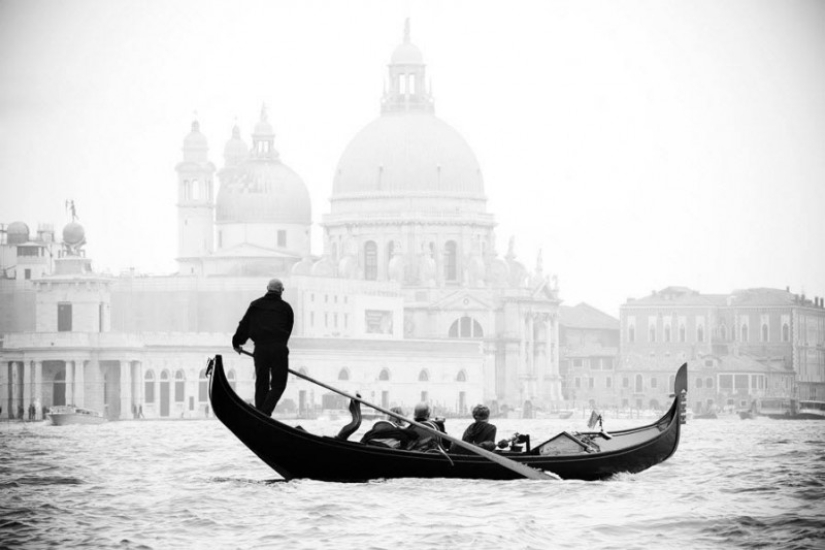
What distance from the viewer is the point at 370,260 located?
5320 inches

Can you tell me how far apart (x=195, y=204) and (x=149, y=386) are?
2732 centimetres

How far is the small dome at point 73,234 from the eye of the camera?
104 metres

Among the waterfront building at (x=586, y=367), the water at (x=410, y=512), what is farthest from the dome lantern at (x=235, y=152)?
the water at (x=410, y=512)

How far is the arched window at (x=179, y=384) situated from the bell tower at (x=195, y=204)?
875 inches

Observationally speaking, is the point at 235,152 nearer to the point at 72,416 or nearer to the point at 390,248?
the point at 390,248

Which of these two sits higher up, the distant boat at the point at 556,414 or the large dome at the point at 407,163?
the large dome at the point at 407,163

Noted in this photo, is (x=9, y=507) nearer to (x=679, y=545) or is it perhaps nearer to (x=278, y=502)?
(x=278, y=502)

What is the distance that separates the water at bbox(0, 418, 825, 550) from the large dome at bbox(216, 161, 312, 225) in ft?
290

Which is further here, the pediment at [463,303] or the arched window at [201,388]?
the pediment at [463,303]

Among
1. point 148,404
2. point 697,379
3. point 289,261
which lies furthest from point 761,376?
point 148,404

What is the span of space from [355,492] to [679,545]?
201 inches

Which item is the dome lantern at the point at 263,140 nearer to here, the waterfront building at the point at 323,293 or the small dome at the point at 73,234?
the waterfront building at the point at 323,293

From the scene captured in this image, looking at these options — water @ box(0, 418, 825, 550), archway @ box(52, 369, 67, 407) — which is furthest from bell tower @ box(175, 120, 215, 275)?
water @ box(0, 418, 825, 550)

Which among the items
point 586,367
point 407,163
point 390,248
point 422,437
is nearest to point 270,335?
point 422,437
